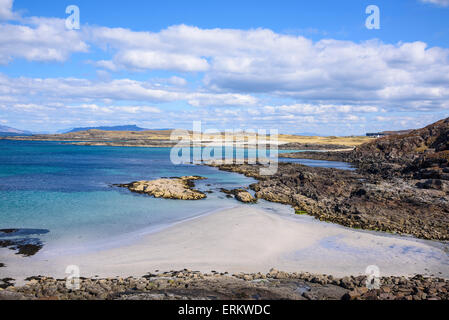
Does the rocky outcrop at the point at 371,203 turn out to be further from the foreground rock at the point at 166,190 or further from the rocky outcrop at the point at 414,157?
the foreground rock at the point at 166,190

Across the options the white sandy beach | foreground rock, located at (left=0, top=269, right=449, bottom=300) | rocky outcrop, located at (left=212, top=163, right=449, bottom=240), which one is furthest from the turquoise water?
foreground rock, located at (left=0, top=269, right=449, bottom=300)

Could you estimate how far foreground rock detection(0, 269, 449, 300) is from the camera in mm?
9266

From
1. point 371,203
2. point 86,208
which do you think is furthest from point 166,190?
point 371,203

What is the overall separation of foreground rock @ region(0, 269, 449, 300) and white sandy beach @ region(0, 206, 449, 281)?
3.64 ft

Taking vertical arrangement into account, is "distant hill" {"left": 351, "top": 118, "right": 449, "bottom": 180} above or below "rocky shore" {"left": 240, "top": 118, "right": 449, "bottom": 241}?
above

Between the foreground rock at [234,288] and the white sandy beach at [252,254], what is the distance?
3.64ft

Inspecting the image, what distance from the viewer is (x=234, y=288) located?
990 centimetres

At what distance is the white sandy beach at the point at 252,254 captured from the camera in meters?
12.7

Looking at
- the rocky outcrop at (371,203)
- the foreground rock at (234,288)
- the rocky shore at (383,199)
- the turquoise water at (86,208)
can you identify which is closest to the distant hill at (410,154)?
the rocky shore at (383,199)

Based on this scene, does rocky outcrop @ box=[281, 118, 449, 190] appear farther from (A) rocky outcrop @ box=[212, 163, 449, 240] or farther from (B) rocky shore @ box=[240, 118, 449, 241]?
(A) rocky outcrop @ box=[212, 163, 449, 240]
